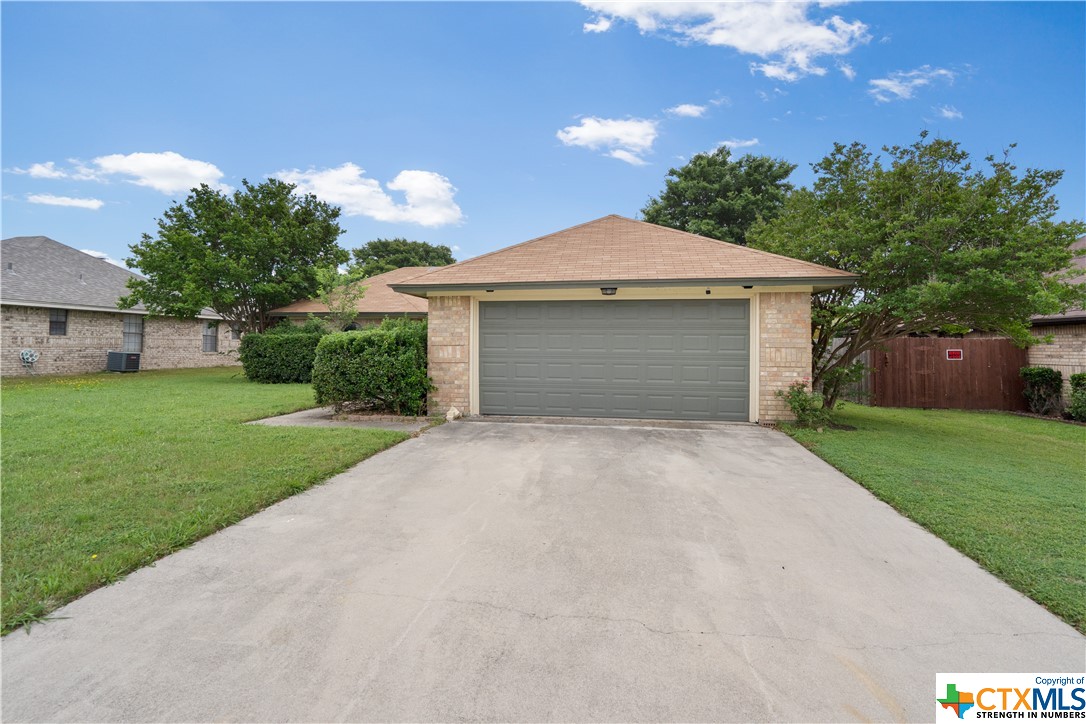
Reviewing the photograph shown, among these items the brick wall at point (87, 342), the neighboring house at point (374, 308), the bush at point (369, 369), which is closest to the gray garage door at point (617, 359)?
the bush at point (369, 369)

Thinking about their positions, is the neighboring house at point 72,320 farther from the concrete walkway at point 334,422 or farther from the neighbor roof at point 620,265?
the neighbor roof at point 620,265

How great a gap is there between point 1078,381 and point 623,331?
10.2 m

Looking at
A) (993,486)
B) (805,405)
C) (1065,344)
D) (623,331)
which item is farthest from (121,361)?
(1065,344)

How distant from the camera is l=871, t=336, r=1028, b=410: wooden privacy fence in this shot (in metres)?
11.6

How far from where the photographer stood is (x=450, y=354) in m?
9.23

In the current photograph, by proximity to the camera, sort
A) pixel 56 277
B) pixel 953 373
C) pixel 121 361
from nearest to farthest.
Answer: pixel 953 373
pixel 56 277
pixel 121 361

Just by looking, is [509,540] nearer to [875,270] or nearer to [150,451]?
[150,451]

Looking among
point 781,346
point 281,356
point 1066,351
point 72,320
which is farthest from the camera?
point 72,320

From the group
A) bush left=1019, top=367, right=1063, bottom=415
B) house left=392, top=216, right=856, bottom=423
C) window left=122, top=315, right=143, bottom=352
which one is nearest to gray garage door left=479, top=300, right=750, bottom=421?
house left=392, top=216, right=856, bottom=423

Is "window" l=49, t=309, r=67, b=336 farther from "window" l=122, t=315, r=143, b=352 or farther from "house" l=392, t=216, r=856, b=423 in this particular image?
"house" l=392, t=216, r=856, b=423

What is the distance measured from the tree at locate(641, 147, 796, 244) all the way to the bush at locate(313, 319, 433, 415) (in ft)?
67.7

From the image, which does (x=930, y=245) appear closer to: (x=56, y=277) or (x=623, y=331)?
(x=623, y=331)

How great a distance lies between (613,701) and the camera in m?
1.88

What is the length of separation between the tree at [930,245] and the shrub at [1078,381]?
410cm
